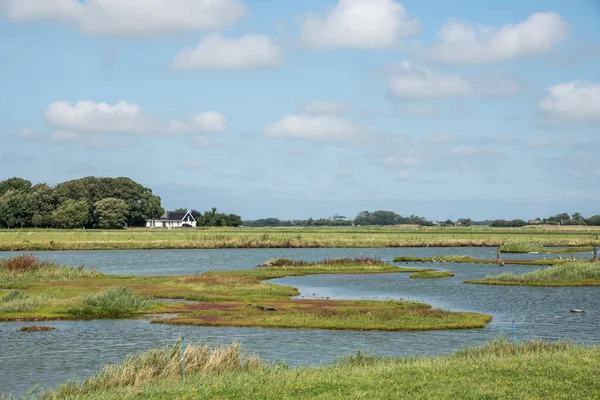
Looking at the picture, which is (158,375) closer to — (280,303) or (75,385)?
(75,385)

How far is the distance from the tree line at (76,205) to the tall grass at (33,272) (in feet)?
347

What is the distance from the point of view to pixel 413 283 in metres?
64.9

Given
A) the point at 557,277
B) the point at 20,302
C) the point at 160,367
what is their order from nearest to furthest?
the point at 160,367 → the point at 20,302 → the point at 557,277

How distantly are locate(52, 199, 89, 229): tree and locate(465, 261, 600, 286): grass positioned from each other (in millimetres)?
125870

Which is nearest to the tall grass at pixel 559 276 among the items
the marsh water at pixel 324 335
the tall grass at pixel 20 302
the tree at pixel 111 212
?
the marsh water at pixel 324 335

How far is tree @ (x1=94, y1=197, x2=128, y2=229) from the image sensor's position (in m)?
171

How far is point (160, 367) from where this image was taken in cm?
2411

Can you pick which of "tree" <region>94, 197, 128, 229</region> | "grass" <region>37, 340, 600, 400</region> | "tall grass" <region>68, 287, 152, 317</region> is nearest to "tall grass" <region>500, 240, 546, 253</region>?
"tall grass" <region>68, 287, 152, 317</region>

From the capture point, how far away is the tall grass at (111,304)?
1706 inches

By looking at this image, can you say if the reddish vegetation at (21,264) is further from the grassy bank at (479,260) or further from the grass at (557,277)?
the grassy bank at (479,260)

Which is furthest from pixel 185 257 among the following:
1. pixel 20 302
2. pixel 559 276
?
pixel 20 302

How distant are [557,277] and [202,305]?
3274cm

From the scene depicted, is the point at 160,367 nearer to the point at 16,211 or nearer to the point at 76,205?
the point at 76,205

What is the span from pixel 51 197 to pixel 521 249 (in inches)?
4473
